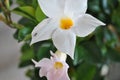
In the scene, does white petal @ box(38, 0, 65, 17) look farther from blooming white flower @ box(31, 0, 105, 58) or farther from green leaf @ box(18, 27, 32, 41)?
green leaf @ box(18, 27, 32, 41)

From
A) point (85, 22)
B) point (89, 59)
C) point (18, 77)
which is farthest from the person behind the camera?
point (18, 77)

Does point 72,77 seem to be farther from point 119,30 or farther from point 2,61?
point 2,61

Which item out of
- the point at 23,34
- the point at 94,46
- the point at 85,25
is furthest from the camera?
the point at 94,46

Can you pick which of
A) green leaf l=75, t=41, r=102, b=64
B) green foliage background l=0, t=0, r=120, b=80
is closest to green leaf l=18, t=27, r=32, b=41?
green foliage background l=0, t=0, r=120, b=80

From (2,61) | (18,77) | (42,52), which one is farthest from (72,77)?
(2,61)

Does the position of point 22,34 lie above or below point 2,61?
above

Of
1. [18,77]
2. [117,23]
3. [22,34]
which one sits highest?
[22,34]

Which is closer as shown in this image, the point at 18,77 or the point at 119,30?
the point at 119,30

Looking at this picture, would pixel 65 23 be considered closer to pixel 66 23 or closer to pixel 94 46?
pixel 66 23

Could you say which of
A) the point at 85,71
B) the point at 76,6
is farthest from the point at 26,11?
the point at 85,71
